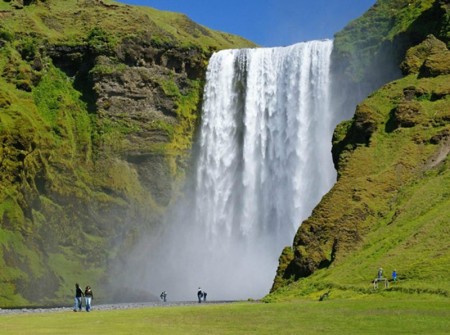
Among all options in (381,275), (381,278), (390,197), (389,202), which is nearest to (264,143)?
(390,197)

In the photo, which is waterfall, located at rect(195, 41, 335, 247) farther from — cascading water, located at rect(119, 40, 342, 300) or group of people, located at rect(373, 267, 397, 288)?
group of people, located at rect(373, 267, 397, 288)

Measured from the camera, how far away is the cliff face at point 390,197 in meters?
48.5

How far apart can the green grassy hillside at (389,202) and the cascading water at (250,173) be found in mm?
20742

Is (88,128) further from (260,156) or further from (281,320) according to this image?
(281,320)

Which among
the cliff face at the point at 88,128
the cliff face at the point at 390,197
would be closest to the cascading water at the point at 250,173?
the cliff face at the point at 88,128

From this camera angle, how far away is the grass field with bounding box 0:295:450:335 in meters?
29.9

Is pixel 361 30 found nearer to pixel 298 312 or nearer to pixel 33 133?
pixel 33 133

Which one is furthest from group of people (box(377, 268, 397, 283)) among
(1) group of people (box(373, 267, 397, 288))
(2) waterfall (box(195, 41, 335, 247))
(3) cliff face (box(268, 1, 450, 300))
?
(2) waterfall (box(195, 41, 335, 247))

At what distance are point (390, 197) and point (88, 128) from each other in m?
60.3

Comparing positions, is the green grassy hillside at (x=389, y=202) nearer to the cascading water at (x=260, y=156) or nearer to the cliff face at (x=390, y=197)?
the cliff face at (x=390, y=197)

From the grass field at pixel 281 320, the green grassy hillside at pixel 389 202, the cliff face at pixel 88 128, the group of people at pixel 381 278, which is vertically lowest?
the grass field at pixel 281 320

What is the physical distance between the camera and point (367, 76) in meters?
87.7

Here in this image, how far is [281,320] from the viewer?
3397cm

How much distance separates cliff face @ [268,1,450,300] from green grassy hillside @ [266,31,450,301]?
0.08 m
